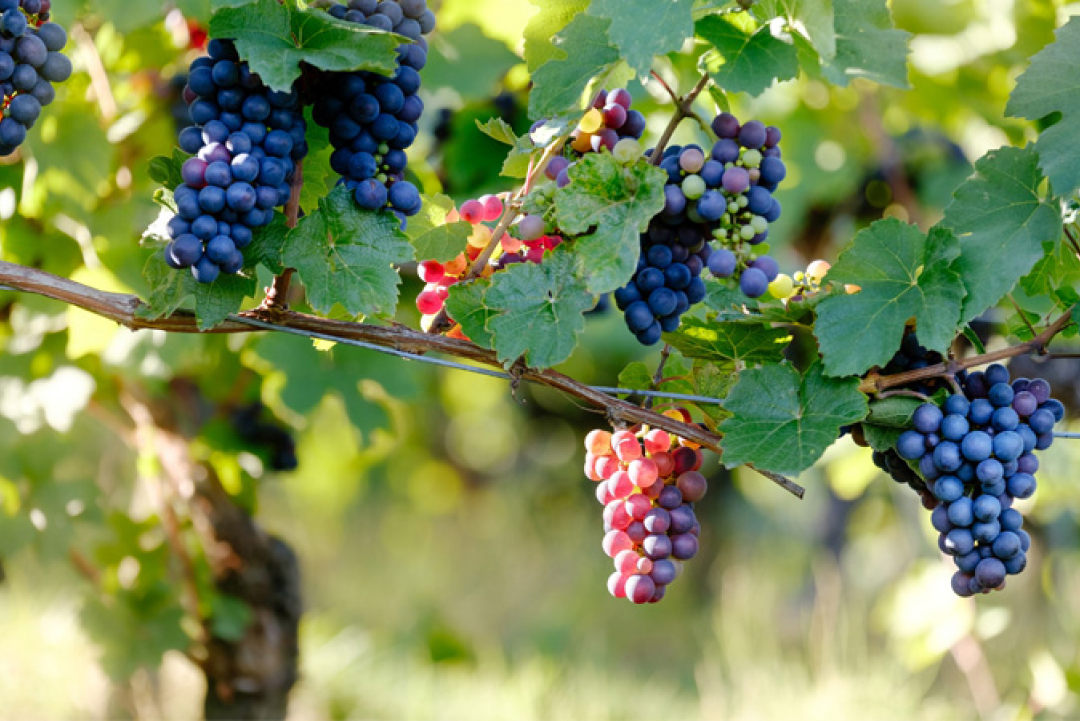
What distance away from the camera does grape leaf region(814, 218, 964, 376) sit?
3.22 feet

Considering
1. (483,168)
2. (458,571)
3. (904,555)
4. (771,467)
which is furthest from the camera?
(458,571)

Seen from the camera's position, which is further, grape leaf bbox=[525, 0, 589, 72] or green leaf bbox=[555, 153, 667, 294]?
grape leaf bbox=[525, 0, 589, 72]

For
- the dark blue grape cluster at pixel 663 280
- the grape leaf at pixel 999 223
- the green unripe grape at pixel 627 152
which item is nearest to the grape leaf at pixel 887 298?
the grape leaf at pixel 999 223

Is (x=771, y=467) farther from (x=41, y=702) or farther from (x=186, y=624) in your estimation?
(x=41, y=702)

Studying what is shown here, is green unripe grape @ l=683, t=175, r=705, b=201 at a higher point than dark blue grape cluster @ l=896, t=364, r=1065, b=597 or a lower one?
higher

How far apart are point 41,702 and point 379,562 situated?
376 cm

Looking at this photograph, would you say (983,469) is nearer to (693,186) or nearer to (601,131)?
(693,186)

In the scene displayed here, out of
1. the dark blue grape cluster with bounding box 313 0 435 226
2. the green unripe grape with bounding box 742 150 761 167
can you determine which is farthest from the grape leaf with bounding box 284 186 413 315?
the green unripe grape with bounding box 742 150 761 167

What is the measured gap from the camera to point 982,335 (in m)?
2.42

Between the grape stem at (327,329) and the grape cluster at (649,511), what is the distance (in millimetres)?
32

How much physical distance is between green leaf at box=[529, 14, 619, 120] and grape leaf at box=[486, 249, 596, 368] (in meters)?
0.16

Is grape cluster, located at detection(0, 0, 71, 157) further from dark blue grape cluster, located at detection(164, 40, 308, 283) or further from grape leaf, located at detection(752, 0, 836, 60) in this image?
grape leaf, located at detection(752, 0, 836, 60)

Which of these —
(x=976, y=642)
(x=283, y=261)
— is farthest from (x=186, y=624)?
(x=976, y=642)

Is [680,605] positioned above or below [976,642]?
below
